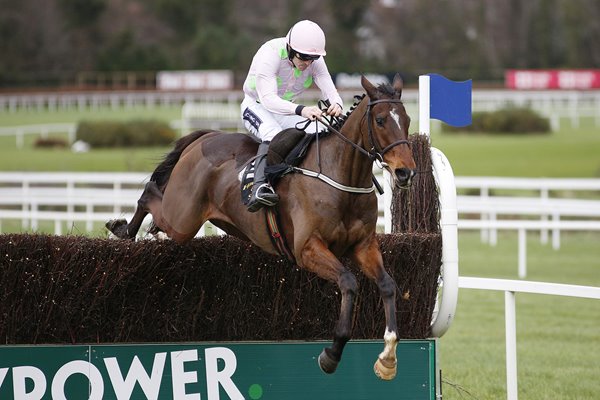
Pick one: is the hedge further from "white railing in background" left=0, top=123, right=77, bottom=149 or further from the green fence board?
the green fence board

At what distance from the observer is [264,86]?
643 cm

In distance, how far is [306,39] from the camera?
6.23 metres

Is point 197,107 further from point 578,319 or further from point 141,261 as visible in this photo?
point 141,261

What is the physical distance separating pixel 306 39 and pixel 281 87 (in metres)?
0.47

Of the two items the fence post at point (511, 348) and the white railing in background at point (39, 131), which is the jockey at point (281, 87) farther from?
the white railing in background at point (39, 131)

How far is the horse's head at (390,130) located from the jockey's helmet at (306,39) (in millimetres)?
582

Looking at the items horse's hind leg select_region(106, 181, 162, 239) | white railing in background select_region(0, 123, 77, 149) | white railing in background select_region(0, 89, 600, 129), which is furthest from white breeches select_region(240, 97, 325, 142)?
white railing in background select_region(0, 89, 600, 129)

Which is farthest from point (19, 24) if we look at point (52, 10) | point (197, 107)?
point (197, 107)

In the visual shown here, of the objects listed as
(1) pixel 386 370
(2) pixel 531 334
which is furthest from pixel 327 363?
(2) pixel 531 334

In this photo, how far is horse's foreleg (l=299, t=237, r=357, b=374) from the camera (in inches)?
222

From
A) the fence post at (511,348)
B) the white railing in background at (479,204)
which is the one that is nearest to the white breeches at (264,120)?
the fence post at (511,348)

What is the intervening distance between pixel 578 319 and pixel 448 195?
17.6ft

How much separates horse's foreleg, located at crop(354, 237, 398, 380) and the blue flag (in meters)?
1.20

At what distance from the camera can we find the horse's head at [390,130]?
552 centimetres
